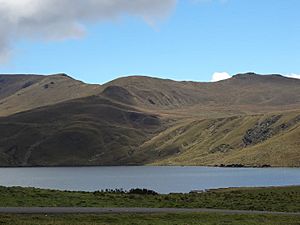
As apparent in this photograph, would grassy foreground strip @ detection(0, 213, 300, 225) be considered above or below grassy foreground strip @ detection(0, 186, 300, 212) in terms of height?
below

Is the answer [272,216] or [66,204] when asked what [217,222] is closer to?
[272,216]

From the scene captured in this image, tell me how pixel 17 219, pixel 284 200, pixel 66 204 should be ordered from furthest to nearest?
pixel 284 200, pixel 66 204, pixel 17 219

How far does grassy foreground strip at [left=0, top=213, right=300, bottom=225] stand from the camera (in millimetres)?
32812

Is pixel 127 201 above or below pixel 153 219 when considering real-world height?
above

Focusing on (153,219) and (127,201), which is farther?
(127,201)

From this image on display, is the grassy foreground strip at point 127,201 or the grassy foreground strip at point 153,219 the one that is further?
the grassy foreground strip at point 127,201

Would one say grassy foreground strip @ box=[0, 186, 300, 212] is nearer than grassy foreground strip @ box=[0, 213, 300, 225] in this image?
No

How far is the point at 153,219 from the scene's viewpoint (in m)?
35.6

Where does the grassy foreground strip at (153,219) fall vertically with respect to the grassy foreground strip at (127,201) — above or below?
below

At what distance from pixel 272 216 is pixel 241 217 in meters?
2.73

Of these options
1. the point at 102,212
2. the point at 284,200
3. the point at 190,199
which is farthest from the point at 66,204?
the point at 284,200

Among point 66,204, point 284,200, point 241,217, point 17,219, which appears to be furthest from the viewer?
point 284,200

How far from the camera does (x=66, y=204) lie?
4422 centimetres

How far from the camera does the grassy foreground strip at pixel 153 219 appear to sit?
3281 centimetres
